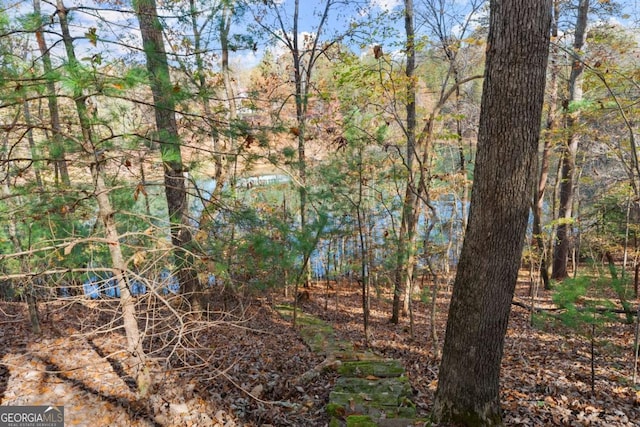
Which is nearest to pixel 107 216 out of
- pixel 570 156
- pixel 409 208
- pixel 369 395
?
pixel 369 395

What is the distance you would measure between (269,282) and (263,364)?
7.62 feet

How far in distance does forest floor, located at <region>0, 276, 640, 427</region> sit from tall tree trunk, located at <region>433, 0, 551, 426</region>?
2.44 feet

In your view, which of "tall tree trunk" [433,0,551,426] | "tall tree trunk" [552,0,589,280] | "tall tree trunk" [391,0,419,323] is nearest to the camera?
"tall tree trunk" [433,0,551,426]

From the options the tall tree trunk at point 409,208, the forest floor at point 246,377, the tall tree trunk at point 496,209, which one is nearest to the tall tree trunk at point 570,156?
the tall tree trunk at point 409,208

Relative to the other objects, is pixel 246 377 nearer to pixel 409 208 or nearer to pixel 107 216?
pixel 107 216

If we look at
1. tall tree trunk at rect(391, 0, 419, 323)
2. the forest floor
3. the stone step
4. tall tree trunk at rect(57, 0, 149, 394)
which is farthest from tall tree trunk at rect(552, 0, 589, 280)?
tall tree trunk at rect(57, 0, 149, 394)

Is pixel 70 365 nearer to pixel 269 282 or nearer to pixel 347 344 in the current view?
pixel 269 282

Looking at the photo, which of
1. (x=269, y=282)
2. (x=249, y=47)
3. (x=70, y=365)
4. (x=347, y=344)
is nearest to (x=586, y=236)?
(x=347, y=344)

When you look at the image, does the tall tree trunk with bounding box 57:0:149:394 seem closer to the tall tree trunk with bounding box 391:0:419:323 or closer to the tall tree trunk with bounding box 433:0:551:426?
the tall tree trunk with bounding box 433:0:551:426

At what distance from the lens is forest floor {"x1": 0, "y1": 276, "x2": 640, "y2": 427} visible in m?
3.53

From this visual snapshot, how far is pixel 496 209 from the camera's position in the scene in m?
3.00

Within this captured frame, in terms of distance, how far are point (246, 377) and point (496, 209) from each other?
12.2ft

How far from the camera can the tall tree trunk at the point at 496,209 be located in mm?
2852

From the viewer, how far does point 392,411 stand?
3699 millimetres
